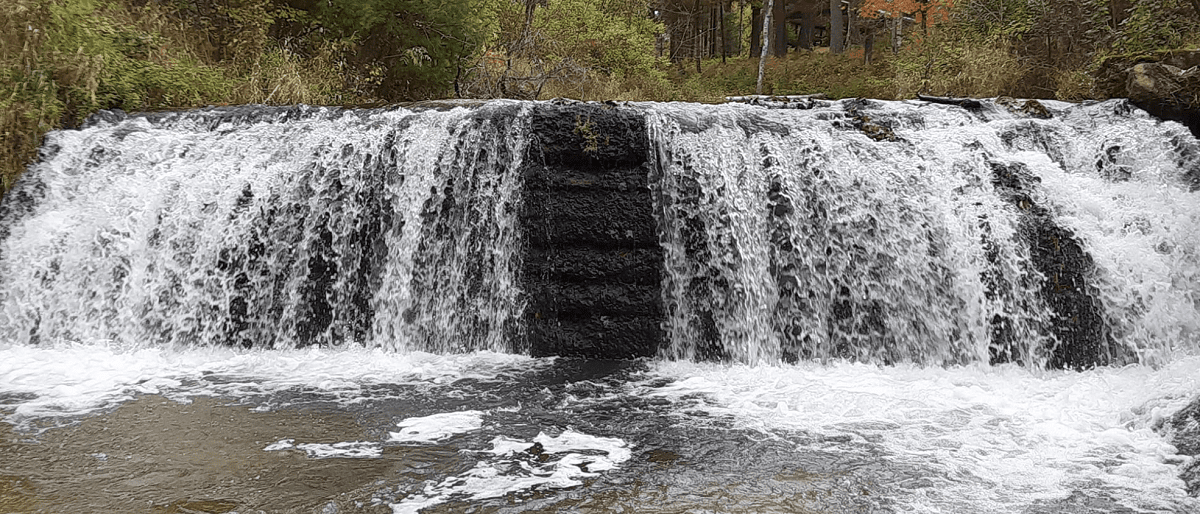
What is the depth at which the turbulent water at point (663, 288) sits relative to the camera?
176 inches

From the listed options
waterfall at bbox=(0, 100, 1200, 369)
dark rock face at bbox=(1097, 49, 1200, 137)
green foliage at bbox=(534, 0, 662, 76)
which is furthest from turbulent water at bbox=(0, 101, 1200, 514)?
green foliage at bbox=(534, 0, 662, 76)

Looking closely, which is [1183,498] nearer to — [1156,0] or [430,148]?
[430,148]

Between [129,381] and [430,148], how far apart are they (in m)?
2.91

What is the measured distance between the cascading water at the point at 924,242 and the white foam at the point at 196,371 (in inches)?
70.9

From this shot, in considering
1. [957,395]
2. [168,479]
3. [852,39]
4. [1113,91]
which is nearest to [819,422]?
[957,395]

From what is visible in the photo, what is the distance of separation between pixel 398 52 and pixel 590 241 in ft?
19.3

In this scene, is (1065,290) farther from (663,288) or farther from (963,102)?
(663,288)

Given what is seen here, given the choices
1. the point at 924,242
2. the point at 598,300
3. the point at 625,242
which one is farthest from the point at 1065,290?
the point at 598,300

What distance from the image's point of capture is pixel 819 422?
4516mm

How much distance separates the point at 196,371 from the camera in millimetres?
5594

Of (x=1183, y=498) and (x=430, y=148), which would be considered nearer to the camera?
(x=1183, y=498)

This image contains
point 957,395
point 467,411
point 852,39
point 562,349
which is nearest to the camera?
point 467,411

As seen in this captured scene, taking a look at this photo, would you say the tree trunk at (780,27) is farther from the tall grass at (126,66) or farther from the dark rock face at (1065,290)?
the dark rock face at (1065,290)

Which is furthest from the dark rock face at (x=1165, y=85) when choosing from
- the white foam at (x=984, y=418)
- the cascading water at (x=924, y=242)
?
the white foam at (x=984, y=418)
